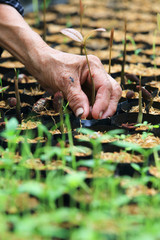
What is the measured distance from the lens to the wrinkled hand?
1.53 m

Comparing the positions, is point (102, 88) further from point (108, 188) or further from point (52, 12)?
point (52, 12)

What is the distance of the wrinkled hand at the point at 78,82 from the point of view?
1.53 m

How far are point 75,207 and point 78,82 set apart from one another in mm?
721

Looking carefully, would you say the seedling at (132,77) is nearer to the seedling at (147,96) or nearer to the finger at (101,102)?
the seedling at (147,96)

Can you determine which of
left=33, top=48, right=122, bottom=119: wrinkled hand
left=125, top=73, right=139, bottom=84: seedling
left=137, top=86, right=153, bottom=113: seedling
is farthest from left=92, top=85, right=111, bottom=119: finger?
left=125, top=73, right=139, bottom=84: seedling

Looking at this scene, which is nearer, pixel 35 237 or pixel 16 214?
pixel 35 237

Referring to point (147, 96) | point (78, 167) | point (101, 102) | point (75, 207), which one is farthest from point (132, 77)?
point (75, 207)

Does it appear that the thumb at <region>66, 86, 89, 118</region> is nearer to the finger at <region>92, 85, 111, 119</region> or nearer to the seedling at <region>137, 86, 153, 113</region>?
the finger at <region>92, 85, 111, 119</region>

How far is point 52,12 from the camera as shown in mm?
4047

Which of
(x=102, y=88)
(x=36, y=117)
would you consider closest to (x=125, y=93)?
(x=102, y=88)

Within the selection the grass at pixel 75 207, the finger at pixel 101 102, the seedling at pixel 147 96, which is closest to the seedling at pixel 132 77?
the seedling at pixel 147 96

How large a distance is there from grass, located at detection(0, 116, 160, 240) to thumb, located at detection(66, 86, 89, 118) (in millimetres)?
432

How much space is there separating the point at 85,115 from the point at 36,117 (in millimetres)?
241

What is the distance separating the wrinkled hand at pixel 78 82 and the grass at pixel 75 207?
0.46 meters
